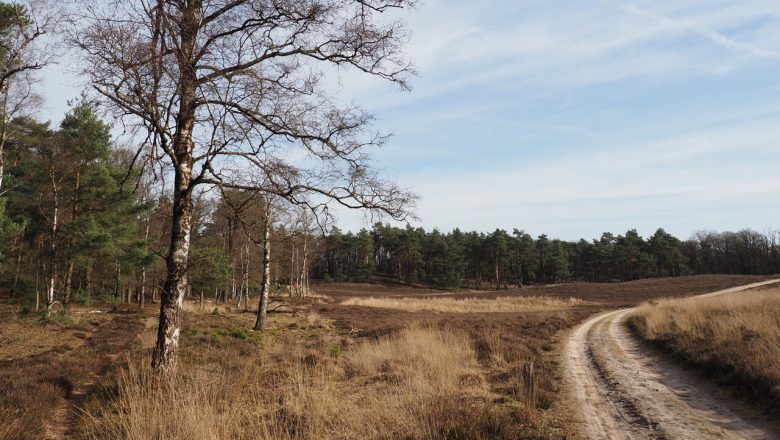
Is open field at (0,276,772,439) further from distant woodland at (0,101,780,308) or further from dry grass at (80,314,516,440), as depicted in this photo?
distant woodland at (0,101,780,308)

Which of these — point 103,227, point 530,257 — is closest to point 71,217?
point 103,227

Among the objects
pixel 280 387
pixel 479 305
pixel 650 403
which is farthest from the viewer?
pixel 479 305

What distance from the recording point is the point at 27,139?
2384 cm

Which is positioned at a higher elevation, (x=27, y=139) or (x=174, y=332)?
(x=27, y=139)

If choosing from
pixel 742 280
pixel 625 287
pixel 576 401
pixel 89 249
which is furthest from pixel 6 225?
pixel 742 280

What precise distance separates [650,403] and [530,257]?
8562 centimetres

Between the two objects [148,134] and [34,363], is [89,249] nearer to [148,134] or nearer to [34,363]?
[34,363]

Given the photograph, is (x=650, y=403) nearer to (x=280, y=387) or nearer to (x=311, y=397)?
(x=311, y=397)

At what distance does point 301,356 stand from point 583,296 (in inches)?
1979

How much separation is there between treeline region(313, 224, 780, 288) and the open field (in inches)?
2766

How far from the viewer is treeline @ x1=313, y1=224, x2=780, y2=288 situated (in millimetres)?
87750

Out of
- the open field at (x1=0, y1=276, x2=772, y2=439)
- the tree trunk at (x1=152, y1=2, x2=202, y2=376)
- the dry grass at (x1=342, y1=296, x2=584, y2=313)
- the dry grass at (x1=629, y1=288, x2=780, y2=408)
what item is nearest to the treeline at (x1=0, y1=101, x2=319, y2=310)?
the open field at (x1=0, y1=276, x2=772, y2=439)

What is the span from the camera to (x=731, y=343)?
33.3ft

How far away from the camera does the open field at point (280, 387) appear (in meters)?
5.29
